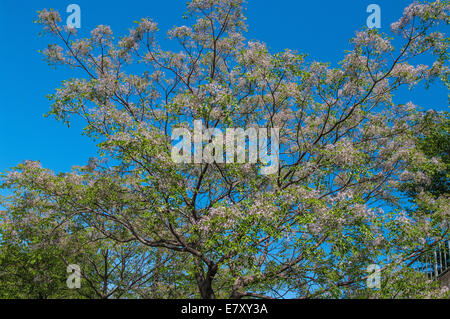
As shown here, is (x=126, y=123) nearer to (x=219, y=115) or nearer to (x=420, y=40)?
(x=219, y=115)

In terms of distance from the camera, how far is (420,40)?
13.6 meters

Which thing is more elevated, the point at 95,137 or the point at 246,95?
the point at 246,95

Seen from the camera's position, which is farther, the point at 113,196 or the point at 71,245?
the point at 71,245

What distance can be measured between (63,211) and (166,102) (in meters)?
5.52

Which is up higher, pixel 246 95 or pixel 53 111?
pixel 246 95
